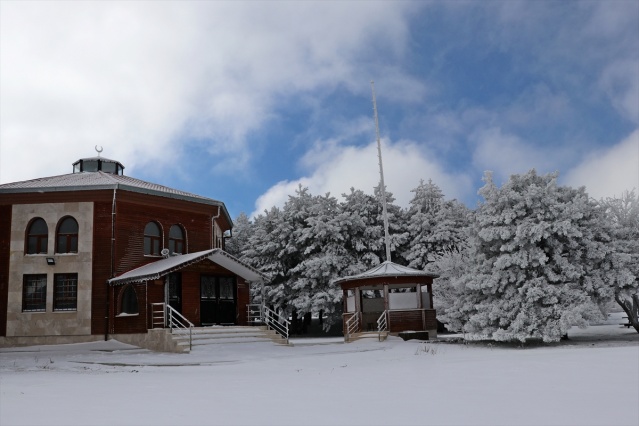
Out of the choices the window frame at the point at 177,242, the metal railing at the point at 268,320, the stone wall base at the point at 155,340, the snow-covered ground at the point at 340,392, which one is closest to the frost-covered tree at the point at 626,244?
the snow-covered ground at the point at 340,392

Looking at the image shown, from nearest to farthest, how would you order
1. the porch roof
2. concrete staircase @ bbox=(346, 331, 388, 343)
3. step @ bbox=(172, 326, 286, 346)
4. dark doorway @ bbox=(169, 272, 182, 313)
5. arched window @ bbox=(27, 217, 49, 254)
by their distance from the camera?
step @ bbox=(172, 326, 286, 346) < the porch roof < dark doorway @ bbox=(169, 272, 182, 313) < arched window @ bbox=(27, 217, 49, 254) < concrete staircase @ bbox=(346, 331, 388, 343)

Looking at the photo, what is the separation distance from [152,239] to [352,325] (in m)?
11.1

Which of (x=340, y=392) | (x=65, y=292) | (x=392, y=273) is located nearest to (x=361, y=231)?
(x=392, y=273)

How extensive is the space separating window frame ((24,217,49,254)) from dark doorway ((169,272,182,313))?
240 inches

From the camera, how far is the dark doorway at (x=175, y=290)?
26656 mm

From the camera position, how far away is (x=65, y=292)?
26719 millimetres

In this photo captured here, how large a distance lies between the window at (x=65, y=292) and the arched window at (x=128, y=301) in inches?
83.1

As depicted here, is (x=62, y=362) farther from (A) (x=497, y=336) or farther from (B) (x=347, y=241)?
(B) (x=347, y=241)

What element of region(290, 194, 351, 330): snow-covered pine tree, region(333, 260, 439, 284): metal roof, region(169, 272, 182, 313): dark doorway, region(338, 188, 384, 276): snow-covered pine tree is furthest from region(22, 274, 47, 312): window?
region(338, 188, 384, 276): snow-covered pine tree

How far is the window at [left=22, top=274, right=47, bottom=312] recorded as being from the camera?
26.5 m

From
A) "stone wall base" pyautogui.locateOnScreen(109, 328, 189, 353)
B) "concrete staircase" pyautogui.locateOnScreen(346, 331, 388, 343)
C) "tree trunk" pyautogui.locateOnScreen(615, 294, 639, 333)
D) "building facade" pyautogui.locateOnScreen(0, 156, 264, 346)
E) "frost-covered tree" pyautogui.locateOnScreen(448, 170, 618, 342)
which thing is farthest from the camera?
"concrete staircase" pyautogui.locateOnScreen(346, 331, 388, 343)

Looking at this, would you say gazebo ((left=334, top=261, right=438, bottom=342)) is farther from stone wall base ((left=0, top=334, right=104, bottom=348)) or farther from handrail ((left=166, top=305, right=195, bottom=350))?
stone wall base ((left=0, top=334, right=104, bottom=348))

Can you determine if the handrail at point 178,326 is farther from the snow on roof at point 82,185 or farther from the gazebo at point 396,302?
the gazebo at point 396,302

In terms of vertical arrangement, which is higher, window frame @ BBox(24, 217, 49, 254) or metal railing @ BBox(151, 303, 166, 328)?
window frame @ BBox(24, 217, 49, 254)
